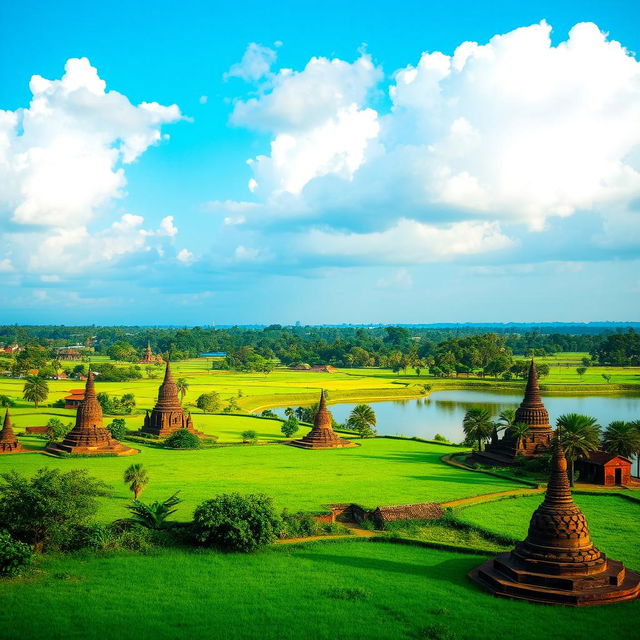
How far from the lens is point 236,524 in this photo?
2445 centimetres

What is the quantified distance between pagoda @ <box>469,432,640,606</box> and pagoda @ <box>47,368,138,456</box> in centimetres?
3101

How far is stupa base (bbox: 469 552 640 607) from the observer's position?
19531mm

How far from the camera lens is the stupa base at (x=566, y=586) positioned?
64.1ft

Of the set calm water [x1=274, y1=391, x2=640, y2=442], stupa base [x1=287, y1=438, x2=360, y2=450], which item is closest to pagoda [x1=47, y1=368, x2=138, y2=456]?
stupa base [x1=287, y1=438, x2=360, y2=450]

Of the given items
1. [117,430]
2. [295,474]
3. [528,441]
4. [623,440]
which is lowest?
[117,430]

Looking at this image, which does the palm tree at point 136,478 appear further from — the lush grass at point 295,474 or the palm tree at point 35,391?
the palm tree at point 35,391

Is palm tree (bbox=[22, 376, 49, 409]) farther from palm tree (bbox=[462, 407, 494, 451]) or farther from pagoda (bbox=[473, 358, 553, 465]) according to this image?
pagoda (bbox=[473, 358, 553, 465])

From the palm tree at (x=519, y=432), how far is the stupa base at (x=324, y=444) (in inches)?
547

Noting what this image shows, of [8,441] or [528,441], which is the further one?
[8,441]

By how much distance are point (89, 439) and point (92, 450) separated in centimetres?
86

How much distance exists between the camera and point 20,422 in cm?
5662

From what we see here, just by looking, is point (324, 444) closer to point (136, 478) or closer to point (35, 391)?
point (136, 478)

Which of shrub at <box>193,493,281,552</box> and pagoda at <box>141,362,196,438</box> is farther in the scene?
pagoda at <box>141,362,196,438</box>

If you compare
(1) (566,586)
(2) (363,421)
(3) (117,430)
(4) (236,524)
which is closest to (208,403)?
(3) (117,430)
